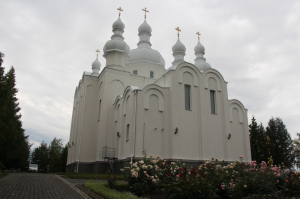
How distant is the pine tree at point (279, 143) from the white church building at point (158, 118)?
13768mm

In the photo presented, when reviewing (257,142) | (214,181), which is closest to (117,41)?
(214,181)

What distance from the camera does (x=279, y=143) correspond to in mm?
36656

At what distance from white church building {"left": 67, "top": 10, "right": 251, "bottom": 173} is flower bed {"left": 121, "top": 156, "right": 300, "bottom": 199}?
9144 mm

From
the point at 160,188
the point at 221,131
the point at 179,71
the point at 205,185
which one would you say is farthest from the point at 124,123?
the point at 205,185

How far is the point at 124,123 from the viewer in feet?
71.4

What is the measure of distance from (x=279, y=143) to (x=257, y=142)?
4.46 meters

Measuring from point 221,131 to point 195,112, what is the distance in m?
3.10

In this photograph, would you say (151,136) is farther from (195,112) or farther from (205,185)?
(205,185)

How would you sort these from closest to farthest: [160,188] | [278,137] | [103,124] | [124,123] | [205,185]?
[205,185], [160,188], [124,123], [103,124], [278,137]

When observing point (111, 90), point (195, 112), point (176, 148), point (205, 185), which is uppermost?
point (111, 90)

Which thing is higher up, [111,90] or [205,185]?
[111,90]

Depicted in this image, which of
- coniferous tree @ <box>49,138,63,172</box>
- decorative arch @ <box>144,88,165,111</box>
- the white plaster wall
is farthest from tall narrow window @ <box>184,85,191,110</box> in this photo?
coniferous tree @ <box>49,138,63,172</box>

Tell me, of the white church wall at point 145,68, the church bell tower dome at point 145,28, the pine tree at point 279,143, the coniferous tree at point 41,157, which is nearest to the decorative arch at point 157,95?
the white church wall at point 145,68

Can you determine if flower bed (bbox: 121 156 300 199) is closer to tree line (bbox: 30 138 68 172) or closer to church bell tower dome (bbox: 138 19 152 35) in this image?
church bell tower dome (bbox: 138 19 152 35)
